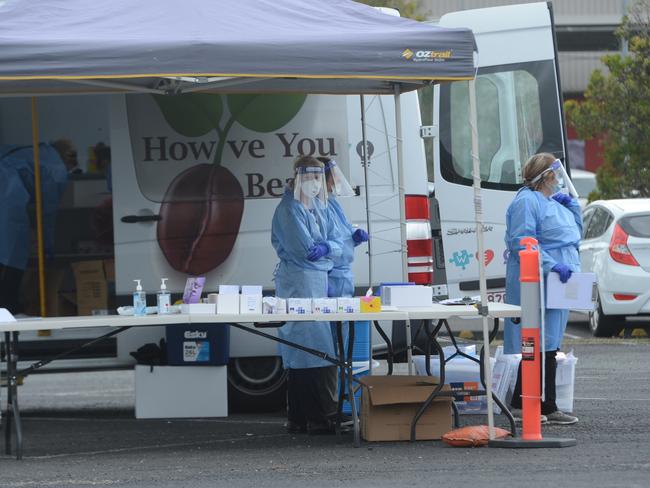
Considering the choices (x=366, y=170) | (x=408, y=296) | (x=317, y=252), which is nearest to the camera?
(x=408, y=296)

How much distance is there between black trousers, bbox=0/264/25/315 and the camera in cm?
1055

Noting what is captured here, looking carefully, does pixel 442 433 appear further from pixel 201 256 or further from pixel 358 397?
pixel 201 256

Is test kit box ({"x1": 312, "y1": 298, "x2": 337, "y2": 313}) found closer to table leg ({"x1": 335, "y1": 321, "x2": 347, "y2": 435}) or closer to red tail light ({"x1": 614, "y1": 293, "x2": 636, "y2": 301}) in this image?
table leg ({"x1": 335, "y1": 321, "x2": 347, "y2": 435})

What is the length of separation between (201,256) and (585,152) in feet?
82.3

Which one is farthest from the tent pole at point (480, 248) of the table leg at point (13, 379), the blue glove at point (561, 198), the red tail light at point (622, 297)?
the red tail light at point (622, 297)

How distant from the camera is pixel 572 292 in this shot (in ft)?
28.0

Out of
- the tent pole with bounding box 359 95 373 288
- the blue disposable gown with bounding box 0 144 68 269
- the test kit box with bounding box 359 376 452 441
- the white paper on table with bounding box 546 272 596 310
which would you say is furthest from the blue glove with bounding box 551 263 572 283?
the blue disposable gown with bounding box 0 144 68 269

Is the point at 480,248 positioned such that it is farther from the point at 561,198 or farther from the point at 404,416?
the point at 561,198

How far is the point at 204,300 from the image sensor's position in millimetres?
8195

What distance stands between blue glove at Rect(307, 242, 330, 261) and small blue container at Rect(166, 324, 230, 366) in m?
1.13

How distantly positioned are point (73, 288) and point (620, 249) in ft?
20.7

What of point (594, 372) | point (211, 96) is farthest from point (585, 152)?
point (211, 96)

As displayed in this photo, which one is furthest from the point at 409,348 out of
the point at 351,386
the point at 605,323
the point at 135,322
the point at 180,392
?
the point at 605,323

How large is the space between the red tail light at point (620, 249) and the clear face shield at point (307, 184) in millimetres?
6837
